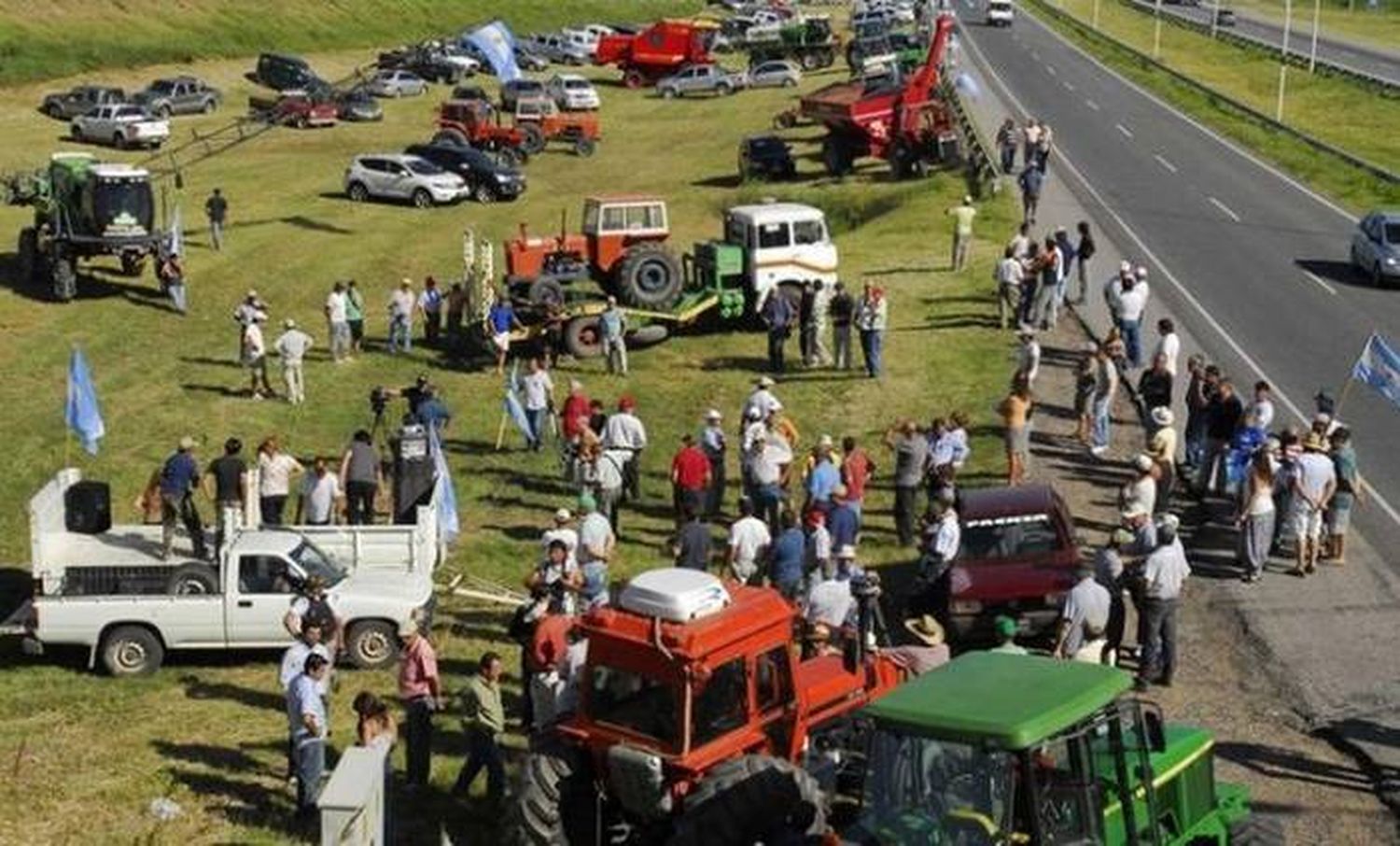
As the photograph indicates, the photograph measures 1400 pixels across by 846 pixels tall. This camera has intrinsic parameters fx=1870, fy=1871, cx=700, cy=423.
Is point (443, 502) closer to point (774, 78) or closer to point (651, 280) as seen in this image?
point (651, 280)

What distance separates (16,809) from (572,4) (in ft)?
333

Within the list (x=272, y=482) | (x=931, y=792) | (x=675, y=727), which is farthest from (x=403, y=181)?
(x=931, y=792)

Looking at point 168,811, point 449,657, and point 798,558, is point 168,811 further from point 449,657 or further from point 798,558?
point 798,558

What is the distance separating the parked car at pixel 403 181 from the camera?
172 feet

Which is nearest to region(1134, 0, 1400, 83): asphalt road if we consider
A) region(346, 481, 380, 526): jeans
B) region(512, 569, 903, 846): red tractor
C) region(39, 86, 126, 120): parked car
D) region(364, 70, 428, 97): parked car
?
region(364, 70, 428, 97): parked car

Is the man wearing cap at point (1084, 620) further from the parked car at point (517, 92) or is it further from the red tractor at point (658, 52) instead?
the red tractor at point (658, 52)

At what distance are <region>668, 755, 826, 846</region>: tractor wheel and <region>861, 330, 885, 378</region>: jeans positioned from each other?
18901 mm

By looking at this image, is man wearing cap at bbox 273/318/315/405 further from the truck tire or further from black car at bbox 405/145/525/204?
black car at bbox 405/145/525/204

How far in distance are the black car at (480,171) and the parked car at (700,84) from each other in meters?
24.9

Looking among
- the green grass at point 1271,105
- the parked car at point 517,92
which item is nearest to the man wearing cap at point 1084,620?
the green grass at point 1271,105

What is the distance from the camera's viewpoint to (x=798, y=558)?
61.9 ft

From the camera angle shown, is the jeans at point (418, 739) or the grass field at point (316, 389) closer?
the jeans at point (418, 739)

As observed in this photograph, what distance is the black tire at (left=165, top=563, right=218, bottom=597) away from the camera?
2000cm

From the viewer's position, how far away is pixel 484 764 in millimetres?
15242
